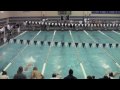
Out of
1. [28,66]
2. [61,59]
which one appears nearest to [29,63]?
[28,66]

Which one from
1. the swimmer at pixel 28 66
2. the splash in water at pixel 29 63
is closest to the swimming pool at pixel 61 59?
the splash in water at pixel 29 63

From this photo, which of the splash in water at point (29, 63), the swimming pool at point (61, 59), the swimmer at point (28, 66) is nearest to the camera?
the swimming pool at point (61, 59)

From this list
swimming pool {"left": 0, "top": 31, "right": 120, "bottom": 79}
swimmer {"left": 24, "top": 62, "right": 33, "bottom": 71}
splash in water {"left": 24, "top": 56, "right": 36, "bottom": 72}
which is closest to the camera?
swimming pool {"left": 0, "top": 31, "right": 120, "bottom": 79}

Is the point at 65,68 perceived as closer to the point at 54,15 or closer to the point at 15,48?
the point at 15,48

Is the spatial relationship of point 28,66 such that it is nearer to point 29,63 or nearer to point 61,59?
point 29,63

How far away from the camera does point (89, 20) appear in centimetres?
3150

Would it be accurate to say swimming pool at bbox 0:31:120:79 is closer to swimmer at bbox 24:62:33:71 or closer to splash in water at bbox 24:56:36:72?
splash in water at bbox 24:56:36:72

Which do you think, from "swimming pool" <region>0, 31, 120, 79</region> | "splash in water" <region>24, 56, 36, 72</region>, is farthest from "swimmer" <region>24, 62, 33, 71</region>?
"swimming pool" <region>0, 31, 120, 79</region>

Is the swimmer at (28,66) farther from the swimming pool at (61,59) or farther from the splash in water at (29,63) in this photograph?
the swimming pool at (61,59)
